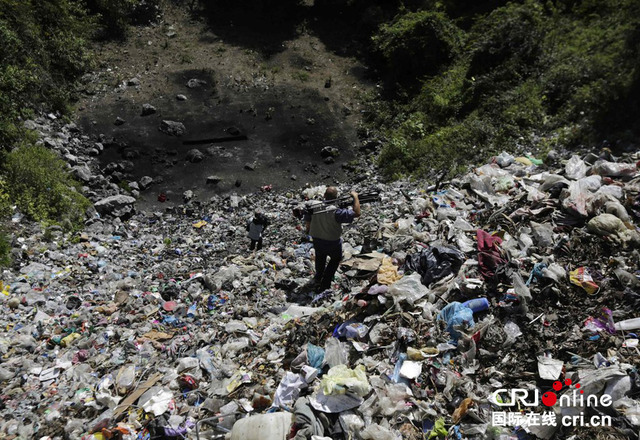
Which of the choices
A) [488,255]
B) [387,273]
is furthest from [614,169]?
[387,273]

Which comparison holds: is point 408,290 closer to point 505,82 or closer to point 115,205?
point 115,205

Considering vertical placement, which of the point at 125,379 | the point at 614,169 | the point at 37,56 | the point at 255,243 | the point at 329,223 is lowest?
the point at 125,379

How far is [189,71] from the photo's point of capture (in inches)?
484

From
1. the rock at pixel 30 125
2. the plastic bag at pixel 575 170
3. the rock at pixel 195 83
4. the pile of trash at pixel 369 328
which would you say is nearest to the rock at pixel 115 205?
the pile of trash at pixel 369 328

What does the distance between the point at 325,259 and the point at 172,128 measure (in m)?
6.52

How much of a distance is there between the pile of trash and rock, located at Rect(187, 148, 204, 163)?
3.26 m

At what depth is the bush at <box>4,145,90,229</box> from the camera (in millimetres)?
7383

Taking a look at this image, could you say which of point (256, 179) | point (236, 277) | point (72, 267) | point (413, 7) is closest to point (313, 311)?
point (236, 277)

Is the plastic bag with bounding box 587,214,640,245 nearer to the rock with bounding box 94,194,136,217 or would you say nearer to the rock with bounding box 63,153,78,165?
the rock with bounding box 94,194,136,217

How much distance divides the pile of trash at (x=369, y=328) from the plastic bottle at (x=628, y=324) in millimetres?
15

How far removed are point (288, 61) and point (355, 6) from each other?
3418mm

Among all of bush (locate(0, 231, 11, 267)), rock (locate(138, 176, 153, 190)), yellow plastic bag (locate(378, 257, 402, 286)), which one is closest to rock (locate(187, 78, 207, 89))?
rock (locate(138, 176, 153, 190))

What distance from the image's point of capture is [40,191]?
7621mm

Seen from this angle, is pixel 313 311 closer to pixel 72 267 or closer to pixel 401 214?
pixel 401 214
